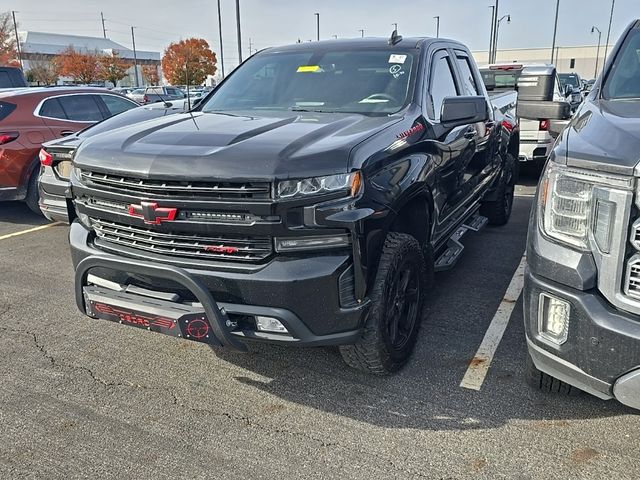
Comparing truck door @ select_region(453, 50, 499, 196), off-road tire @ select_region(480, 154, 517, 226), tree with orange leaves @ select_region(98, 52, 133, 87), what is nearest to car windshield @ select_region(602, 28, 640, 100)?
truck door @ select_region(453, 50, 499, 196)

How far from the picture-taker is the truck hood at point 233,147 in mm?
2631

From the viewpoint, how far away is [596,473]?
8.15 feet

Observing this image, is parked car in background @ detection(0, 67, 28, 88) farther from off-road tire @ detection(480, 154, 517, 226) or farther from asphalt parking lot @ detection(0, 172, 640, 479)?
off-road tire @ detection(480, 154, 517, 226)

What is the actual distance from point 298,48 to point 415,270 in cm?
218

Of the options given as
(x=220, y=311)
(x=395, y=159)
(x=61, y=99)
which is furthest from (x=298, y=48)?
(x=61, y=99)

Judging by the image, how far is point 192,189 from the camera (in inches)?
105

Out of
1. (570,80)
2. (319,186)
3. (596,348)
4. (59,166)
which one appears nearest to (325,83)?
(319,186)

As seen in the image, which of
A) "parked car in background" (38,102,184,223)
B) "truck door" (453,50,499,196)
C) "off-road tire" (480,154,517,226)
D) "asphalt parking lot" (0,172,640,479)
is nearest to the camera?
"asphalt parking lot" (0,172,640,479)

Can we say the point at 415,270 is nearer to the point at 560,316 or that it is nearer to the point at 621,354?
the point at 560,316

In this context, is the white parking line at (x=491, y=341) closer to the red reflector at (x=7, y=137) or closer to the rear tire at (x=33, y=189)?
the rear tire at (x=33, y=189)

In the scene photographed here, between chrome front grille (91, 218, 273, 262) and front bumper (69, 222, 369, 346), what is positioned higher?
chrome front grille (91, 218, 273, 262)

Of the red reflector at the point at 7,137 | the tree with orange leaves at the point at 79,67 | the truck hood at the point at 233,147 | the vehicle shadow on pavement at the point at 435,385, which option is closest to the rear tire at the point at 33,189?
the red reflector at the point at 7,137

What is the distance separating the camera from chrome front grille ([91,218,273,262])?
2.70 metres

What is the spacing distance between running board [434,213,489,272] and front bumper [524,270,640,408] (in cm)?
170
